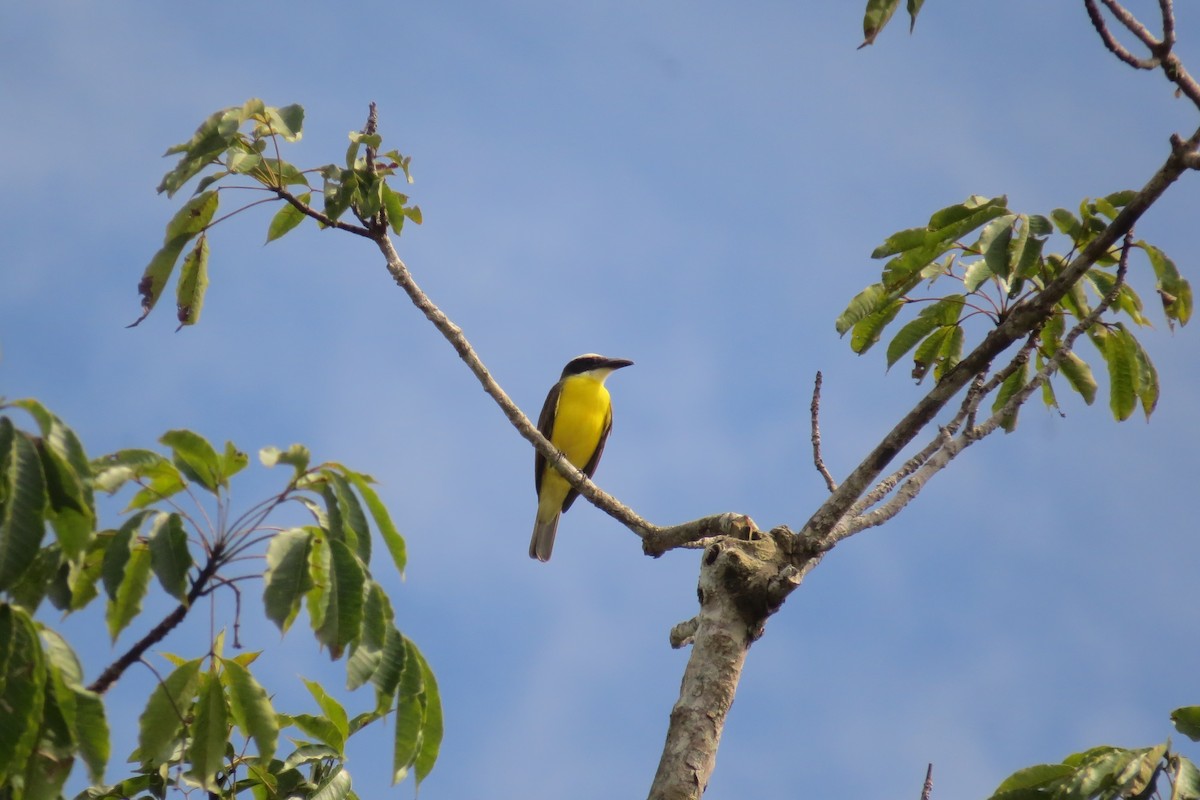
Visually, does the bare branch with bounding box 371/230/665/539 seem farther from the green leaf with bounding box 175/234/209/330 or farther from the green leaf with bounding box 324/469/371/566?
the green leaf with bounding box 324/469/371/566

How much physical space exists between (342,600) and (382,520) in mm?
267

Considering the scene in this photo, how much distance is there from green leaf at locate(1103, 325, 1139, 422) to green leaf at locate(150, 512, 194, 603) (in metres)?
3.49

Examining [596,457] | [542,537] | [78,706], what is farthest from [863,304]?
[542,537]

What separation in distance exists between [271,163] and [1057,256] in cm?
302

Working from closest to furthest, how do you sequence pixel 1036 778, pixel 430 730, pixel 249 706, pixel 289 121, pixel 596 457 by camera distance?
pixel 249 706 < pixel 430 730 < pixel 1036 778 < pixel 289 121 < pixel 596 457

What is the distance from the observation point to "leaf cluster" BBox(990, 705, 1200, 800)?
311 cm

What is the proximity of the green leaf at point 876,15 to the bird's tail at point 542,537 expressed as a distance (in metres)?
8.49

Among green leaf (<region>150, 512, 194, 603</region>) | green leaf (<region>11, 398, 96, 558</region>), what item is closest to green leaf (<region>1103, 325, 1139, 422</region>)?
green leaf (<region>150, 512, 194, 603</region>)

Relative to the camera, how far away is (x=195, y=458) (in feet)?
8.61

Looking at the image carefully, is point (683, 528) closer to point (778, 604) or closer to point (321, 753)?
point (778, 604)

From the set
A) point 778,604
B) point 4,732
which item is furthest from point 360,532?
point 778,604

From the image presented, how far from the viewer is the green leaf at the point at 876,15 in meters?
3.04

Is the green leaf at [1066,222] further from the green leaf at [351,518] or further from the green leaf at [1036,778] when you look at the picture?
the green leaf at [351,518]

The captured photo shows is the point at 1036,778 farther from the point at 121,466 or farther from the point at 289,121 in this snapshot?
the point at 289,121
